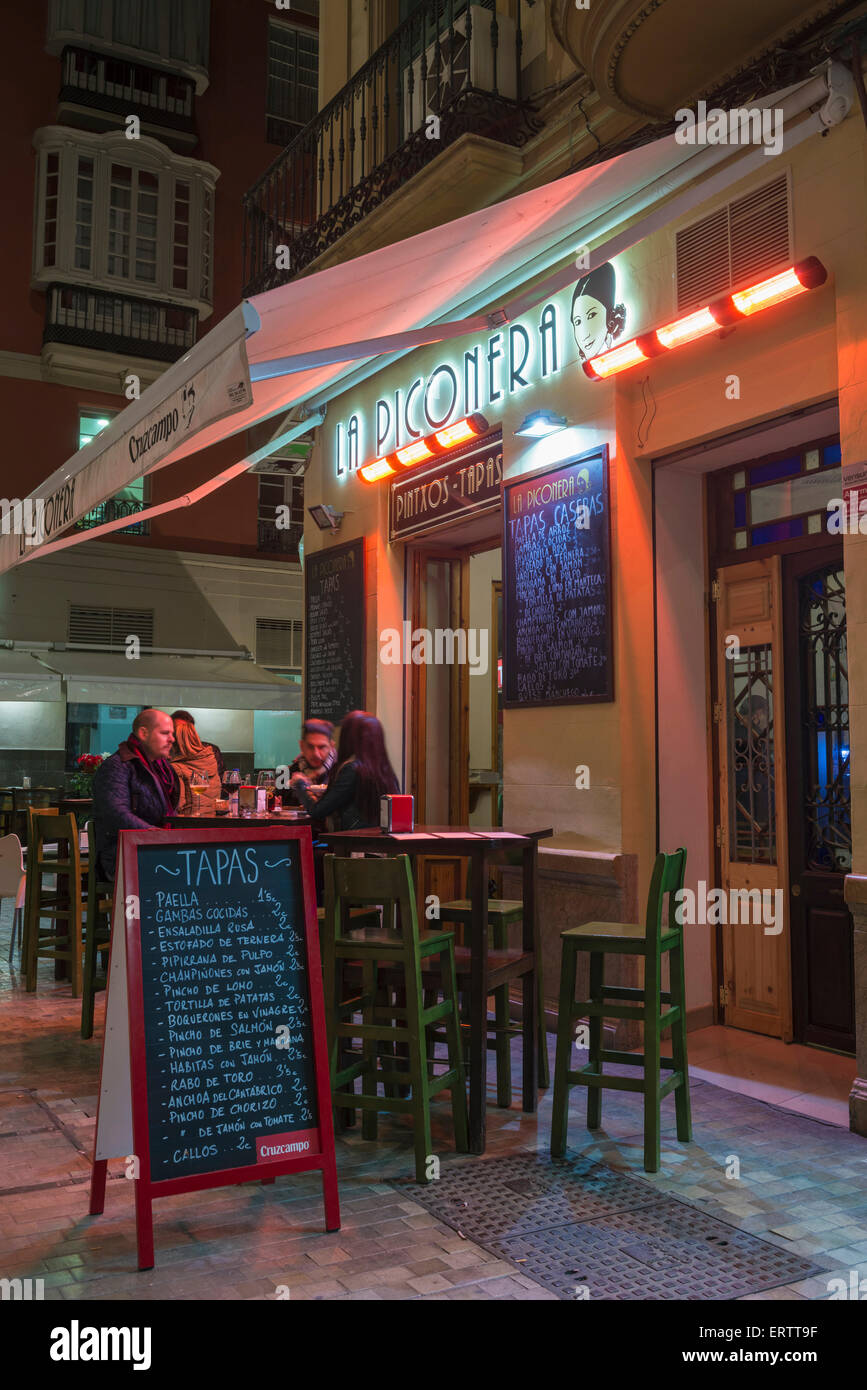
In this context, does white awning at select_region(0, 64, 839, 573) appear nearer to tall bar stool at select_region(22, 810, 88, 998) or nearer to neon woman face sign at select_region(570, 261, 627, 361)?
neon woman face sign at select_region(570, 261, 627, 361)

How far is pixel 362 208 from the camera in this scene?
7551mm

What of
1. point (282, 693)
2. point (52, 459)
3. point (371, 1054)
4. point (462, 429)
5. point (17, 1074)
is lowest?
point (17, 1074)

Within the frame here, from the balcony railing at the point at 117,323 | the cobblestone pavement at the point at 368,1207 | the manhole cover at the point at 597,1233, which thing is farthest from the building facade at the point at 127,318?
the manhole cover at the point at 597,1233

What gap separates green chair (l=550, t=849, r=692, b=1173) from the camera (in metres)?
3.96

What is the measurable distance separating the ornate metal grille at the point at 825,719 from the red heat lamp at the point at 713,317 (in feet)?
4.56

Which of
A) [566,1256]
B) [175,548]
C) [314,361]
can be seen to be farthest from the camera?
[175,548]

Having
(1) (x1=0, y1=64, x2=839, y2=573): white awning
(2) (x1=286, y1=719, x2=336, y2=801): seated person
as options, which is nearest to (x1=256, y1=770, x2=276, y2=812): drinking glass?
(2) (x1=286, y1=719, x2=336, y2=801): seated person

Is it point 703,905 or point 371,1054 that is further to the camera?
point 703,905

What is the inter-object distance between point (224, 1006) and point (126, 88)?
1776 cm

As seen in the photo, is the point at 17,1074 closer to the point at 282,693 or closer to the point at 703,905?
the point at 703,905

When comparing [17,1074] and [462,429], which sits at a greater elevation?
[462,429]

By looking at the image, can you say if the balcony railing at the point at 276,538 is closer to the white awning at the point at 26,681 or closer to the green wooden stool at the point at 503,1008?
the white awning at the point at 26,681

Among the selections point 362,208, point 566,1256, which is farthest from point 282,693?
point 566,1256
